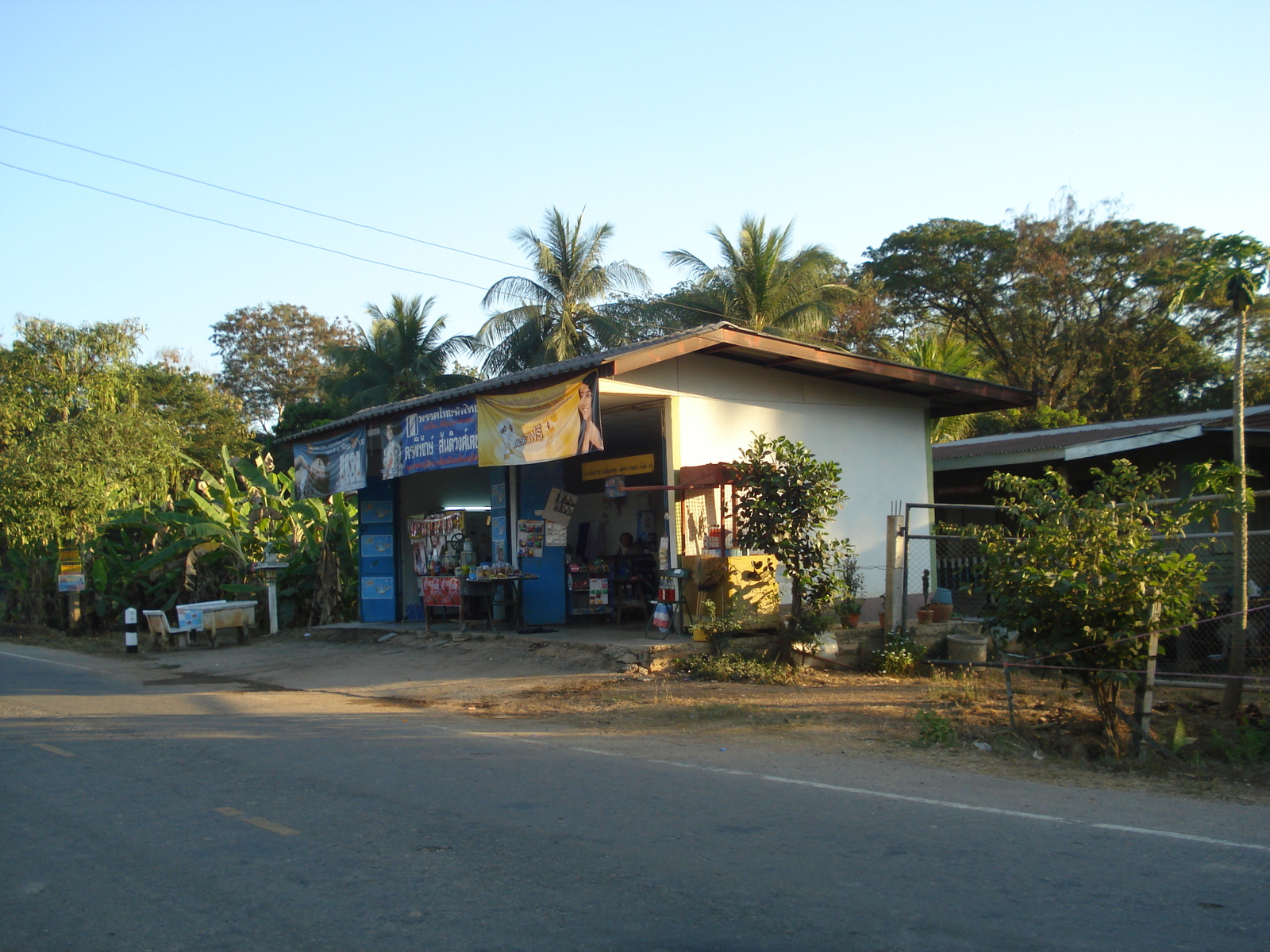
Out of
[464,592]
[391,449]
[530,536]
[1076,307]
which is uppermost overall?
[1076,307]

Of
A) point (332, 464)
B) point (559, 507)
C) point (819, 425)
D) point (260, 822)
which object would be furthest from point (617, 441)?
point (260, 822)

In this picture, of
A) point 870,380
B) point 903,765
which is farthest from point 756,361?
point 903,765

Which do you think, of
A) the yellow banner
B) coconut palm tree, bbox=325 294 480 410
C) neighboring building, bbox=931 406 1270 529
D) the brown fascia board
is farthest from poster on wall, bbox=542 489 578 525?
coconut palm tree, bbox=325 294 480 410

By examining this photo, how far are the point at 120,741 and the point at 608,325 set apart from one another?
2590 centimetres

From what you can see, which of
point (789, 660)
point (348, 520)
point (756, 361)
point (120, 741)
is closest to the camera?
point (120, 741)

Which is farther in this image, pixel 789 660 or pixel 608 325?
pixel 608 325

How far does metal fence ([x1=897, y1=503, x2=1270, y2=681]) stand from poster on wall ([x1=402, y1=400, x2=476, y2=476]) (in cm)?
644

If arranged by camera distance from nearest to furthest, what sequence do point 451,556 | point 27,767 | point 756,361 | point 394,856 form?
point 394,856 → point 27,767 → point 756,361 → point 451,556

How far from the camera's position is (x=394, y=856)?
5.30 meters

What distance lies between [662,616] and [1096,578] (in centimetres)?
613

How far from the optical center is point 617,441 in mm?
19203

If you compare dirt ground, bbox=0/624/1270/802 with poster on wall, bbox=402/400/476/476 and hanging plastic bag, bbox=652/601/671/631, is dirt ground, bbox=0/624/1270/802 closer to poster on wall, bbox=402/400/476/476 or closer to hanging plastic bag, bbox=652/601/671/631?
hanging plastic bag, bbox=652/601/671/631

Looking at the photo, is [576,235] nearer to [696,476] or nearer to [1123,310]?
[1123,310]

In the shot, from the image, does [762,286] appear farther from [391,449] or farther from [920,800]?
[920,800]
